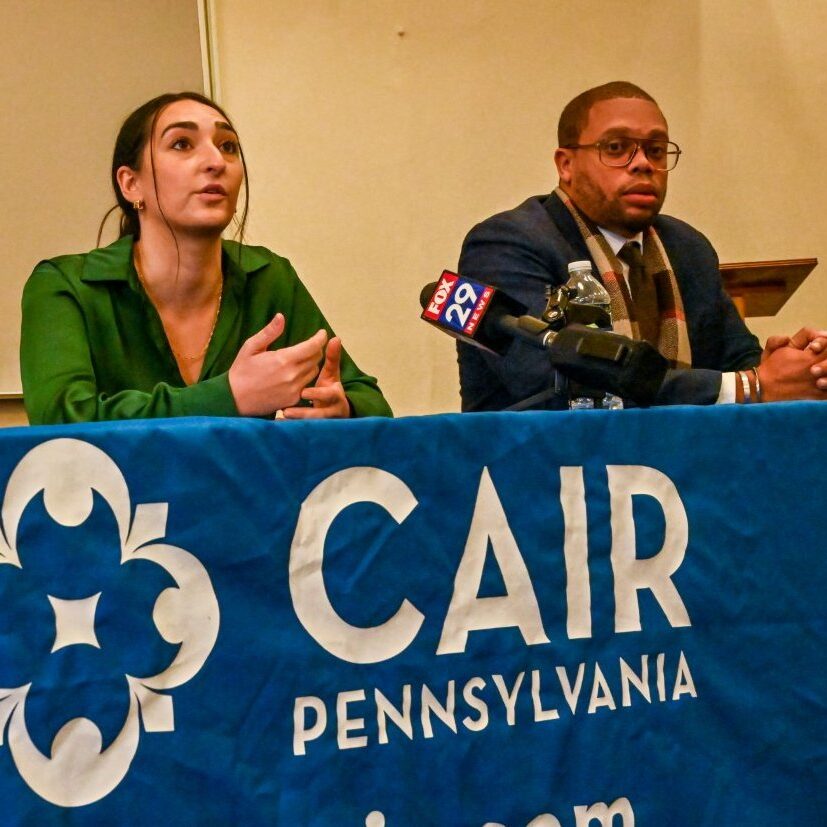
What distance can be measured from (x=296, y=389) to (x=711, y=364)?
116cm

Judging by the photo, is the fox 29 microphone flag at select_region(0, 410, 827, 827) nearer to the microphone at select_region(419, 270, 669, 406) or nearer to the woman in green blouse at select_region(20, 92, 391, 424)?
the microphone at select_region(419, 270, 669, 406)

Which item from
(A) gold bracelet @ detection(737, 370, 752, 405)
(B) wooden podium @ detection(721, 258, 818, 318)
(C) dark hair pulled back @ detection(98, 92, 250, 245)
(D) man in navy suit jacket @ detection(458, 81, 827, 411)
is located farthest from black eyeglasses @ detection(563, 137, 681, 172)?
(C) dark hair pulled back @ detection(98, 92, 250, 245)

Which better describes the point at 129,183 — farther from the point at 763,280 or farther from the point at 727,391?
the point at 763,280

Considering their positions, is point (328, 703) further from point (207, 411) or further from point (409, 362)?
point (409, 362)

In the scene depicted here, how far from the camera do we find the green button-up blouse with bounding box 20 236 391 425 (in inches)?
56.6

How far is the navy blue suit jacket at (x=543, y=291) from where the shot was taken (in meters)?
1.71

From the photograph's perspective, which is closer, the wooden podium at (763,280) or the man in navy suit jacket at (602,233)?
the man in navy suit jacket at (602,233)

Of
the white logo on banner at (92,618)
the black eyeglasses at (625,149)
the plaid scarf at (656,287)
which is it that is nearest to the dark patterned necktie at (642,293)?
the plaid scarf at (656,287)

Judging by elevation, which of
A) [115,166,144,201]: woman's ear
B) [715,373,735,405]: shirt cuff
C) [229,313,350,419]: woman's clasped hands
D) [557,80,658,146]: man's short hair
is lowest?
[715,373,735,405]: shirt cuff

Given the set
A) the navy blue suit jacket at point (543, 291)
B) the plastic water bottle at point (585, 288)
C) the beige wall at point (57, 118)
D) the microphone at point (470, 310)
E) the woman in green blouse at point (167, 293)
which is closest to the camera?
the microphone at point (470, 310)

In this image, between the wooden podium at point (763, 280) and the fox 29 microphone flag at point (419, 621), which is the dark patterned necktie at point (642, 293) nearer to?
the wooden podium at point (763, 280)

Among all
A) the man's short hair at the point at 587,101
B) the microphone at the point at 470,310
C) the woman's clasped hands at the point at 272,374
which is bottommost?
the woman's clasped hands at the point at 272,374

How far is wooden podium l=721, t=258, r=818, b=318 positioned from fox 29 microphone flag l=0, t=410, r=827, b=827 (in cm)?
124

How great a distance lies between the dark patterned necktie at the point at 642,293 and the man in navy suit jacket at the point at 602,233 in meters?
0.03
